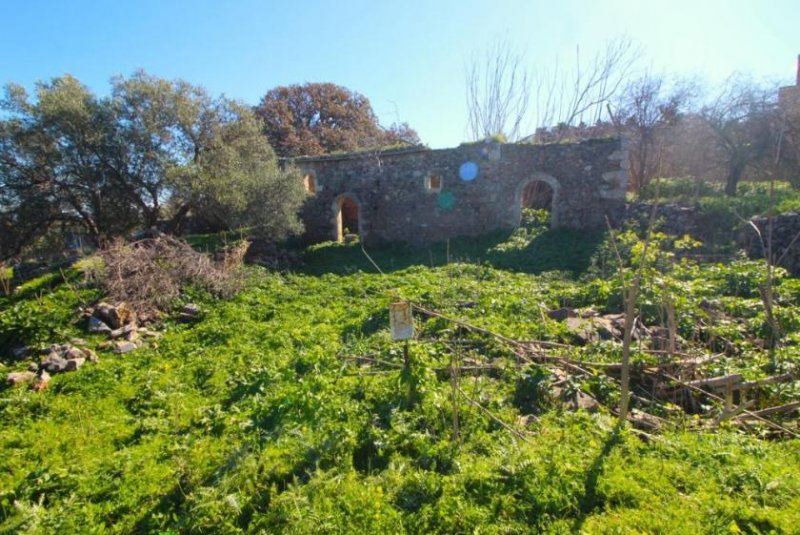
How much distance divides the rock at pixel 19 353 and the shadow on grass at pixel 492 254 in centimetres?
603

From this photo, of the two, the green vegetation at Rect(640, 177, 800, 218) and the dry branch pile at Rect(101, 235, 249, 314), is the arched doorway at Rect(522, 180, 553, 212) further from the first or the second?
the dry branch pile at Rect(101, 235, 249, 314)

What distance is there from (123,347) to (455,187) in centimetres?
1023

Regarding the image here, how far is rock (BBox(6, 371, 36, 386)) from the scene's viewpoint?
5.10m

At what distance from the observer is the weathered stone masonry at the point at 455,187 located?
1230 centimetres

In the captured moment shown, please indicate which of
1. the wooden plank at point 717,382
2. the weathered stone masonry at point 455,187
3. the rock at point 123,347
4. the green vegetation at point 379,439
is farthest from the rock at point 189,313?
the weathered stone masonry at point 455,187

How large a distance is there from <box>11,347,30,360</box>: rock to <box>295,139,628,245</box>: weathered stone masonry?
31.4ft

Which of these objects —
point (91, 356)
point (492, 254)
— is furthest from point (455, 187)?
point (91, 356)

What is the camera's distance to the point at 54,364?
553 cm

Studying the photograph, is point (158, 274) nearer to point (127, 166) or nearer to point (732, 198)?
point (127, 166)

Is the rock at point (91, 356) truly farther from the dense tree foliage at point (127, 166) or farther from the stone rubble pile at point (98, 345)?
the dense tree foliage at point (127, 166)

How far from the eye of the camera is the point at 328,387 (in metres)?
4.34

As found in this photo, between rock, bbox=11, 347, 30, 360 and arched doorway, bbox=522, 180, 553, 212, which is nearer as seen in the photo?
rock, bbox=11, 347, 30, 360

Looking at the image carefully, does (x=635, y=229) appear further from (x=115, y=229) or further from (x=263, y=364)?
(x=115, y=229)

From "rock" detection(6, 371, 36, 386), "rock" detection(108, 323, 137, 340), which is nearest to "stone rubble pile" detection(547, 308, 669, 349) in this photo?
"rock" detection(108, 323, 137, 340)
